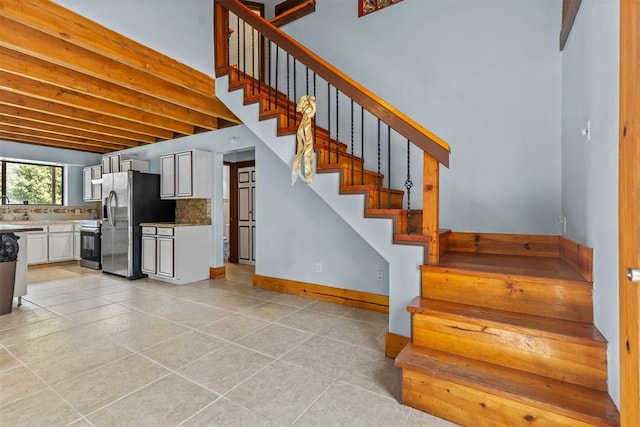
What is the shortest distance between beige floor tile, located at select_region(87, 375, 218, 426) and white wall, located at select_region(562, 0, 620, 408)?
82.2 inches

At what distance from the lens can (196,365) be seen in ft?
7.14

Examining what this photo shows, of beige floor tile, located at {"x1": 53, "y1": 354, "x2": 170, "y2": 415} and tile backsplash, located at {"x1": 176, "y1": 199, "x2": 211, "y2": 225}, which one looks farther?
tile backsplash, located at {"x1": 176, "y1": 199, "x2": 211, "y2": 225}

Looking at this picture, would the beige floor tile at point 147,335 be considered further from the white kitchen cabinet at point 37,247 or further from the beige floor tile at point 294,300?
the white kitchen cabinet at point 37,247

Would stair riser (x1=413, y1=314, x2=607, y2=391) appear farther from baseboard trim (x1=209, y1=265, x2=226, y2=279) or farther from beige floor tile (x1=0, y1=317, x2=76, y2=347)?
baseboard trim (x1=209, y1=265, x2=226, y2=279)

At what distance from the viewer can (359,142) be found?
3.64 metres

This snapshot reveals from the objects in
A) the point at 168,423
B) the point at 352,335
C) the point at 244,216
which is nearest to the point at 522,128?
the point at 352,335

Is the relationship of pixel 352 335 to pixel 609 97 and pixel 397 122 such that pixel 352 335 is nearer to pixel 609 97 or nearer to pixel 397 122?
pixel 397 122

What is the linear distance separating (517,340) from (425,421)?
65 cm

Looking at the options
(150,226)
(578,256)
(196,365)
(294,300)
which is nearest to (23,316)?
(150,226)

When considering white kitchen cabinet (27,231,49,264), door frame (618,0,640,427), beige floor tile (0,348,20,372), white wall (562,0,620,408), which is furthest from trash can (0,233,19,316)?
white wall (562,0,620,408)

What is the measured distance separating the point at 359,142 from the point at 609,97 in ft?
7.91

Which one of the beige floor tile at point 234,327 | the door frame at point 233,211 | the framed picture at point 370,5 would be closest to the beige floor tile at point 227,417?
the beige floor tile at point 234,327

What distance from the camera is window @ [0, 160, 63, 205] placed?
5.98 metres

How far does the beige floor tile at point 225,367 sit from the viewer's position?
1.97 meters
